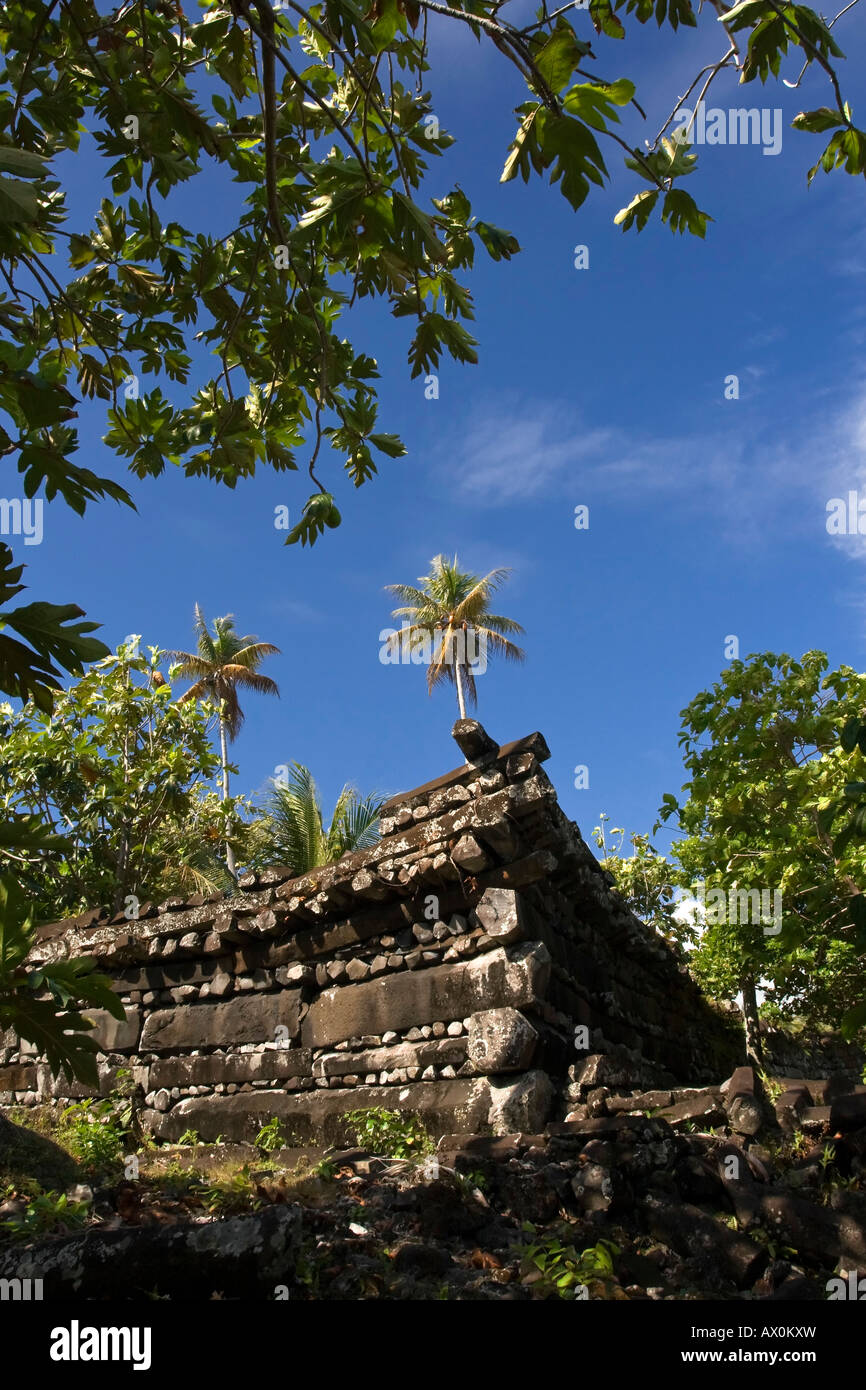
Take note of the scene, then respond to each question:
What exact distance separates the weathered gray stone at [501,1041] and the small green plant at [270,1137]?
1.54 metres

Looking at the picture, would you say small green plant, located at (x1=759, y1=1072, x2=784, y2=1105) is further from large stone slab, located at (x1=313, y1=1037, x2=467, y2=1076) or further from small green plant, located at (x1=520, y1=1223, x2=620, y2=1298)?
small green plant, located at (x1=520, y1=1223, x2=620, y2=1298)

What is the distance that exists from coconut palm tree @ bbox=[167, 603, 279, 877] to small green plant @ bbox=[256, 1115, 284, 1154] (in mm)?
24526

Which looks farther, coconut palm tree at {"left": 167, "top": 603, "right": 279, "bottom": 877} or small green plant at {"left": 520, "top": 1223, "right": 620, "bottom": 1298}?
coconut palm tree at {"left": 167, "top": 603, "right": 279, "bottom": 877}

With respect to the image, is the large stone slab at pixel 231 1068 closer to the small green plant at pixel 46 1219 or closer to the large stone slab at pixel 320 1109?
the large stone slab at pixel 320 1109

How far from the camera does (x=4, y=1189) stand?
441cm

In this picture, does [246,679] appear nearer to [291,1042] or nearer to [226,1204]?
[291,1042]

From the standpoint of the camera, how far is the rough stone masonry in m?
5.44

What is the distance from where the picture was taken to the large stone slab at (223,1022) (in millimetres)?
6551

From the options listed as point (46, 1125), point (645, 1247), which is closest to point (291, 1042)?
point (46, 1125)

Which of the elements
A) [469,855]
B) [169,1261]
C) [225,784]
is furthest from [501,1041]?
→ [225,784]

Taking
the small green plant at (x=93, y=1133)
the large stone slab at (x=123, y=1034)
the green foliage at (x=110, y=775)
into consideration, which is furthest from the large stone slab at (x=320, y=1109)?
the green foliage at (x=110, y=775)

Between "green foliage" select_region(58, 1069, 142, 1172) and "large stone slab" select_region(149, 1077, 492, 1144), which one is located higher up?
"large stone slab" select_region(149, 1077, 492, 1144)

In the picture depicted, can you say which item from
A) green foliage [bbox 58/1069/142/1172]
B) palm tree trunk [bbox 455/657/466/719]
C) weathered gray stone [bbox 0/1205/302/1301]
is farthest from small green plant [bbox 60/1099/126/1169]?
palm tree trunk [bbox 455/657/466/719]

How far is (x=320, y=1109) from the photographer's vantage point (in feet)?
19.1
